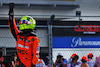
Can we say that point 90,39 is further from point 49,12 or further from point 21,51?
point 49,12

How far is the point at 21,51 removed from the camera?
483 centimetres

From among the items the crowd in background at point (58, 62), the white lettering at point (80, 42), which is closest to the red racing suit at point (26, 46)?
the crowd in background at point (58, 62)

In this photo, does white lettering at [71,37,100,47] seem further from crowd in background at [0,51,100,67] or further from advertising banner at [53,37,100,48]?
crowd in background at [0,51,100,67]

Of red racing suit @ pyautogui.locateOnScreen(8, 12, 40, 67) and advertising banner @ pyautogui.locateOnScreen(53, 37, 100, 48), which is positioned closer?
red racing suit @ pyautogui.locateOnScreen(8, 12, 40, 67)

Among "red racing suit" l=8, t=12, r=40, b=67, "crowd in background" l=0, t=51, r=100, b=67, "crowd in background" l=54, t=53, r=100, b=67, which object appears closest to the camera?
"red racing suit" l=8, t=12, r=40, b=67

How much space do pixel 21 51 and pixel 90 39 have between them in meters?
2.74

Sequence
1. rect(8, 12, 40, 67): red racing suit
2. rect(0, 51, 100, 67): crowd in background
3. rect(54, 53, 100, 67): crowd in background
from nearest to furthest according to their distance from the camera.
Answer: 1. rect(8, 12, 40, 67): red racing suit
2. rect(0, 51, 100, 67): crowd in background
3. rect(54, 53, 100, 67): crowd in background

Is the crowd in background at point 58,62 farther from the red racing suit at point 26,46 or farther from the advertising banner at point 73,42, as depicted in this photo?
the red racing suit at point 26,46

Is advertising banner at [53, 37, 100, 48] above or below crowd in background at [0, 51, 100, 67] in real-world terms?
above

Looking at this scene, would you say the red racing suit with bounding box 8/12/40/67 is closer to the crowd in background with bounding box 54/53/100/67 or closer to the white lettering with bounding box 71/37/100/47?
the crowd in background with bounding box 54/53/100/67

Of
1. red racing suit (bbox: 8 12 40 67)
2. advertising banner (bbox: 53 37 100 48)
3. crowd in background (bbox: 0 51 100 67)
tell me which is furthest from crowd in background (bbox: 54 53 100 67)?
red racing suit (bbox: 8 12 40 67)

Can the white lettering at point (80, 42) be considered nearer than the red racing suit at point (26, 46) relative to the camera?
No

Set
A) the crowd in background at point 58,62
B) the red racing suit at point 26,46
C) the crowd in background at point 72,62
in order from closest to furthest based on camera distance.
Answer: the red racing suit at point 26,46, the crowd in background at point 58,62, the crowd in background at point 72,62

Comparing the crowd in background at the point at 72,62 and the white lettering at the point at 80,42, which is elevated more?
the white lettering at the point at 80,42
